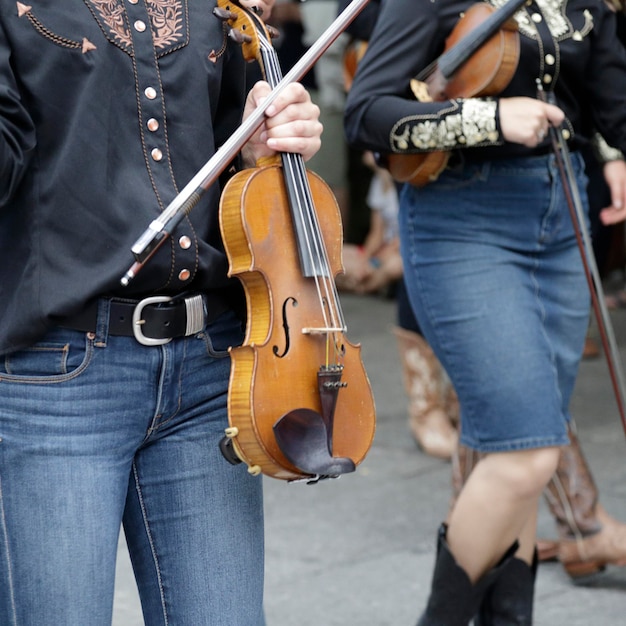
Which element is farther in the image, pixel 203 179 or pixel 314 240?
pixel 314 240

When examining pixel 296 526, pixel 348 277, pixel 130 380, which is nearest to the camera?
pixel 130 380

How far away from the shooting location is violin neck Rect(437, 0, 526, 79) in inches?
113

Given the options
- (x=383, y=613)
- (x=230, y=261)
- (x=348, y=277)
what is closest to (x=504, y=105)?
(x=230, y=261)

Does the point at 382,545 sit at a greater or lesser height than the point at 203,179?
lesser

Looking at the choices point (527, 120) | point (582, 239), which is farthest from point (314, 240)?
point (582, 239)

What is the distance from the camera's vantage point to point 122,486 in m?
1.93

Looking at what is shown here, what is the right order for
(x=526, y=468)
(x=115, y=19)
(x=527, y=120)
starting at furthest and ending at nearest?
(x=526, y=468) → (x=527, y=120) → (x=115, y=19)

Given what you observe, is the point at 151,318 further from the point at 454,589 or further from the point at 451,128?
the point at 454,589

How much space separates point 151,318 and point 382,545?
2397mm

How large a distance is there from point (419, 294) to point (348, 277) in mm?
5326

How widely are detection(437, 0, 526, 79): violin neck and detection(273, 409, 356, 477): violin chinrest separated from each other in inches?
52.4

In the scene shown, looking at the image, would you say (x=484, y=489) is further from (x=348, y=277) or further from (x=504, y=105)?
(x=348, y=277)

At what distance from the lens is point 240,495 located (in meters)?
2.02

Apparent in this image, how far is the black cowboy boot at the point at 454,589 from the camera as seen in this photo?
3.07 meters
